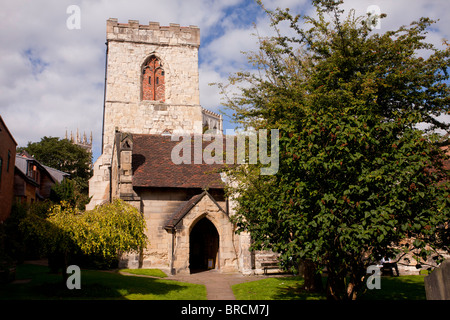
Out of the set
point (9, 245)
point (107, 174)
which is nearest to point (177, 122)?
point (107, 174)

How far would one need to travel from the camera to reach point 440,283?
15.4 ft

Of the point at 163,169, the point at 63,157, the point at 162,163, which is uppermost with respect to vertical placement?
the point at 63,157

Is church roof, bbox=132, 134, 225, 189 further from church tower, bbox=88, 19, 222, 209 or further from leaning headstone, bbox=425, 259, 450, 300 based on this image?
leaning headstone, bbox=425, 259, 450, 300

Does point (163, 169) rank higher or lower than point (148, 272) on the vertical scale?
higher

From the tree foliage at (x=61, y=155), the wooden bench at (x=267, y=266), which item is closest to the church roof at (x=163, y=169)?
the wooden bench at (x=267, y=266)

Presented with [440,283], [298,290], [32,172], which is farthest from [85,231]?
[32,172]

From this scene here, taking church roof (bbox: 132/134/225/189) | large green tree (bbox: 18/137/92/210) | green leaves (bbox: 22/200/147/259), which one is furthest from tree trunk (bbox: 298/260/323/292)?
large green tree (bbox: 18/137/92/210)

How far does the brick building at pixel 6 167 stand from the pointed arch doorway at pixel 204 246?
37.6 ft

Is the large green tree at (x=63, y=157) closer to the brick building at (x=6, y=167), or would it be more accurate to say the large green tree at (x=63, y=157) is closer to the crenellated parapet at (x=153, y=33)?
the crenellated parapet at (x=153, y=33)

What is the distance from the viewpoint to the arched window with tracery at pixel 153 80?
3849 cm

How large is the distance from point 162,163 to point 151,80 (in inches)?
626

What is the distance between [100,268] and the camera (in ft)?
73.8

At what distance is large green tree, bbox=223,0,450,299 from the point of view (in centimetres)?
946

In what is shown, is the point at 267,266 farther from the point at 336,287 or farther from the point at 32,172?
the point at 32,172
